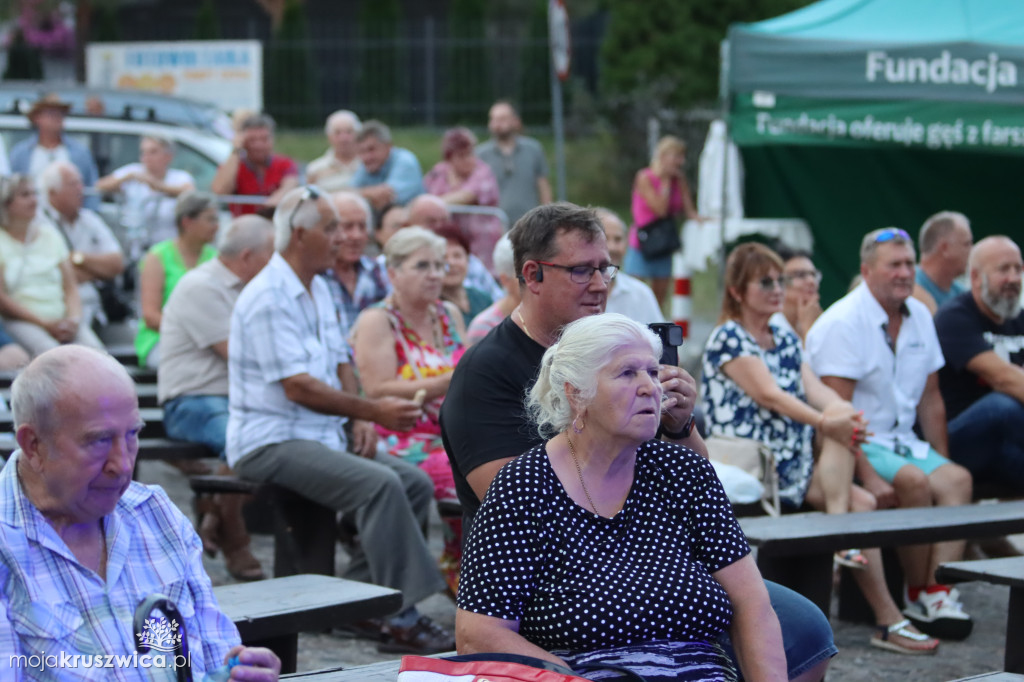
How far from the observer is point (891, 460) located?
6.03m

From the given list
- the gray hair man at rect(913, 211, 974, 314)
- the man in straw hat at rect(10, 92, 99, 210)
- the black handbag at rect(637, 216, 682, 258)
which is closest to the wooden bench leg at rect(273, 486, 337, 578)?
the gray hair man at rect(913, 211, 974, 314)

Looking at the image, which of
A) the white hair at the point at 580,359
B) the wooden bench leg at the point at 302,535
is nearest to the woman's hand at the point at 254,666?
the white hair at the point at 580,359

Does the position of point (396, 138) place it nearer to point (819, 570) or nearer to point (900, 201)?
point (900, 201)

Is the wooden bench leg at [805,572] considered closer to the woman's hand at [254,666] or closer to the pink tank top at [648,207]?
the woman's hand at [254,666]

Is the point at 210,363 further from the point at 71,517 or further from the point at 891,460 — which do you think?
the point at 71,517

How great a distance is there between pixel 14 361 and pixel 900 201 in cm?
732

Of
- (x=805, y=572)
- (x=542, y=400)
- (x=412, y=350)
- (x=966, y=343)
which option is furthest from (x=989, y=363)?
(x=542, y=400)

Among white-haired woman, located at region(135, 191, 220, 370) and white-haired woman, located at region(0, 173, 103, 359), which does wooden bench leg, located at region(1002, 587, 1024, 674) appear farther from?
white-haired woman, located at region(0, 173, 103, 359)

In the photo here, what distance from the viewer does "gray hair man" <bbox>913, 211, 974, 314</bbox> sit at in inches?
278

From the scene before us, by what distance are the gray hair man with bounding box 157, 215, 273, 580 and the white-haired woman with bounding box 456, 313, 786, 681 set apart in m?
3.18

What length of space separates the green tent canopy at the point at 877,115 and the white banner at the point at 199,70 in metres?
11.2

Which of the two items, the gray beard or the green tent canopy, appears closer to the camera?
the gray beard

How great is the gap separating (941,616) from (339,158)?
21.2ft

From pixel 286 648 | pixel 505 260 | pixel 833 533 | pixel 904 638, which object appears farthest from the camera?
pixel 505 260
